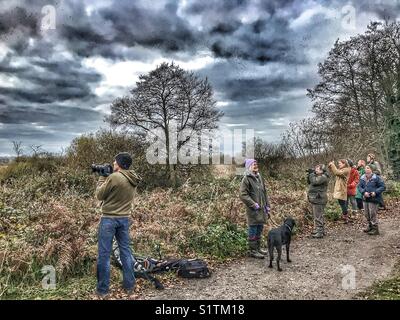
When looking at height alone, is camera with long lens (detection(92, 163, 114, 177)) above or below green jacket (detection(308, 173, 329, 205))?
above

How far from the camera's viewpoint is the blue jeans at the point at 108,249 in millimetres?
5863

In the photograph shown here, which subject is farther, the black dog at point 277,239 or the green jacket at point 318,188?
the green jacket at point 318,188

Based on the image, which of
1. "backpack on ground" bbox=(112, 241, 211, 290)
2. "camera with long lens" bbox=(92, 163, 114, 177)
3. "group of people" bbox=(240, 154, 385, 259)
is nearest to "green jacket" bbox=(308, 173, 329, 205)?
"group of people" bbox=(240, 154, 385, 259)

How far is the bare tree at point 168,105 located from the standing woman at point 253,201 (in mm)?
11069

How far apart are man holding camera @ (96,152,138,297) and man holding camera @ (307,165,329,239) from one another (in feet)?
18.1

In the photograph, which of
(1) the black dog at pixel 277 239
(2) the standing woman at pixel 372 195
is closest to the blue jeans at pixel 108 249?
(1) the black dog at pixel 277 239

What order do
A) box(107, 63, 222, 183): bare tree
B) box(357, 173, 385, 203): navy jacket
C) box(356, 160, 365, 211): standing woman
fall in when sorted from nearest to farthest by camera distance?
box(357, 173, 385, 203): navy jacket → box(356, 160, 365, 211): standing woman → box(107, 63, 222, 183): bare tree

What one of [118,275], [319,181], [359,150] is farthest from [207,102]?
[118,275]

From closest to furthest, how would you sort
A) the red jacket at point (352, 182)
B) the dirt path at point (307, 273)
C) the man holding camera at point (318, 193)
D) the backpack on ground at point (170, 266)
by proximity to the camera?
1. the dirt path at point (307, 273)
2. the backpack on ground at point (170, 266)
3. the man holding camera at point (318, 193)
4. the red jacket at point (352, 182)

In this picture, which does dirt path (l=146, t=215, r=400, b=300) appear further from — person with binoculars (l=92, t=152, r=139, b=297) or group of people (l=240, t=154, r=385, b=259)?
person with binoculars (l=92, t=152, r=139, b=297)

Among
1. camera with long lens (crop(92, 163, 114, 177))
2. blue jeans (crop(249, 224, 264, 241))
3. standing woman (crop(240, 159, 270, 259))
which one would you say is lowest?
blue jeans (crop(249, 224, 264, 241))

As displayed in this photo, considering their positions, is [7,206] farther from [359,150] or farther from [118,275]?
[359,150]

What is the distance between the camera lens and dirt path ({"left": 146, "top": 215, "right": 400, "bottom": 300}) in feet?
20.1

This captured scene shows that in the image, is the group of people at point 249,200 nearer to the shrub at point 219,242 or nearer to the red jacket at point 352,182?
the red jacket at point 352,182
